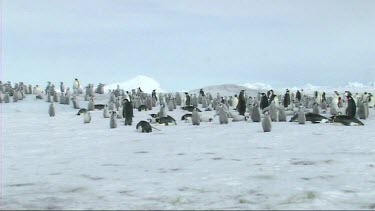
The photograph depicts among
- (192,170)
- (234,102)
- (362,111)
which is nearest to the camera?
(192,170)

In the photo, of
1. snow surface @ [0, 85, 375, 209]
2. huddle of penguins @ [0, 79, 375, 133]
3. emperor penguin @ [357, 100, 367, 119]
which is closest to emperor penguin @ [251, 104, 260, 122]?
huddle of penguins @ [0, 79, 375, 133]

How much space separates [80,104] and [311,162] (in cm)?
2702

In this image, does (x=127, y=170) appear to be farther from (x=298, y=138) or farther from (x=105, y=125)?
(x=105, y=125)

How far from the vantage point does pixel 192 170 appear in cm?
920

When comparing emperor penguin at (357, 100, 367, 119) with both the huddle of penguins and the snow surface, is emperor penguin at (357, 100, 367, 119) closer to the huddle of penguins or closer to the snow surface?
the huddle of penguins

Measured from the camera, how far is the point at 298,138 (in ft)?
48.2

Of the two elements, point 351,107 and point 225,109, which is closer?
point 225,109

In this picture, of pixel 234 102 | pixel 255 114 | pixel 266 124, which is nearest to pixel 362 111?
pixel 255 114

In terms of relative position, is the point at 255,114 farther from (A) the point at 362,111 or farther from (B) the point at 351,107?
(A) the point at 362,111

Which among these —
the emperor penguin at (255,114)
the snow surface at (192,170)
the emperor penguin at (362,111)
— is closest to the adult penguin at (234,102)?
the emperor penguin at (362,111)

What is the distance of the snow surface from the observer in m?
6.82

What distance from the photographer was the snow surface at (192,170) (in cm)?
682

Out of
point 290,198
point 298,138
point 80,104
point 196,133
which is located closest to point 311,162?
point 290,198

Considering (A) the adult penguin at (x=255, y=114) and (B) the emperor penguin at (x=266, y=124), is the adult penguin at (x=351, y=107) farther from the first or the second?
(B) the emperor penguin at (x=266, y=124)
